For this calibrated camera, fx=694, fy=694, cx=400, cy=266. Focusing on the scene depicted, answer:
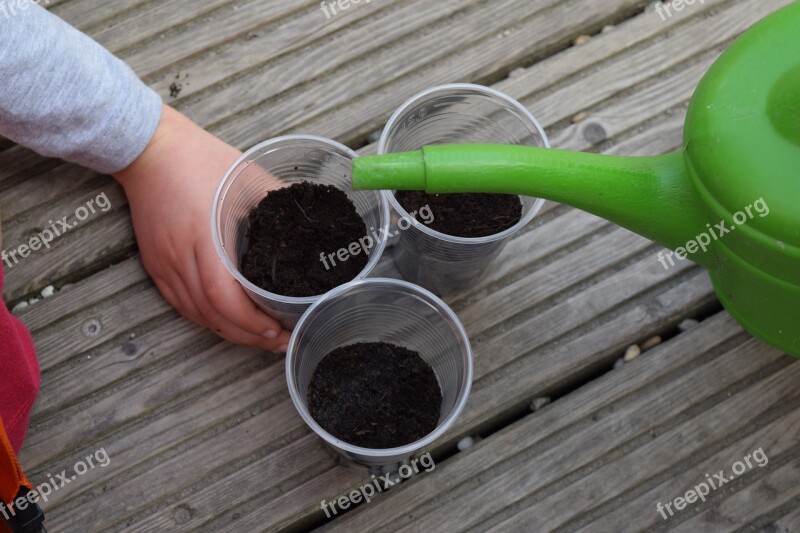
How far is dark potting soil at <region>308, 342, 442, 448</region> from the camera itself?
26.8 inches

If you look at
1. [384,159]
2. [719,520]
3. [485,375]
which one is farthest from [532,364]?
[384,159]

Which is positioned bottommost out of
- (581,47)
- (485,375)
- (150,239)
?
(485,375)

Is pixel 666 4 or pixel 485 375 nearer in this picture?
pixel 485 375

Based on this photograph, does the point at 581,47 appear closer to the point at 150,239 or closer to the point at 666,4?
the point at 666,4

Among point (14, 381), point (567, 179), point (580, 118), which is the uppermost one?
point (567, 179)

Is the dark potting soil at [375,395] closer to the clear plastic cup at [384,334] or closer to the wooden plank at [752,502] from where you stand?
the clear plastic cup at [384,334]

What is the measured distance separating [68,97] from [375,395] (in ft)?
1.39

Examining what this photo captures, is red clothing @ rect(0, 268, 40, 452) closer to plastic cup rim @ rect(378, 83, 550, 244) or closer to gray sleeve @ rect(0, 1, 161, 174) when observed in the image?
gray sleeve @ rect(0, 1, 161, 174)

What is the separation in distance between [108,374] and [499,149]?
504mm

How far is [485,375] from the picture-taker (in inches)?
30.2

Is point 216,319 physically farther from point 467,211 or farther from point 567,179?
point 567,179

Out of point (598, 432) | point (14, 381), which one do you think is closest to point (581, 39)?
point (598, 432)

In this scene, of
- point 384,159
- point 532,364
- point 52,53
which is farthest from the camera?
point 532,364

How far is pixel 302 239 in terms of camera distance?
0.71 meters
